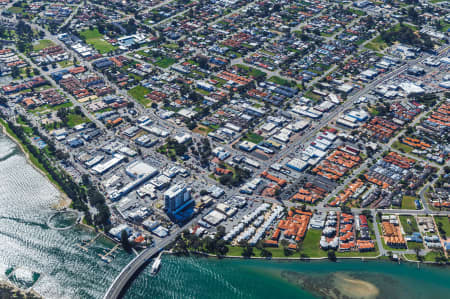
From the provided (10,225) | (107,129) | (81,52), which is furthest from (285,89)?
(10,225)

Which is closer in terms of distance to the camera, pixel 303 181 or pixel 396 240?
pixel 396 240

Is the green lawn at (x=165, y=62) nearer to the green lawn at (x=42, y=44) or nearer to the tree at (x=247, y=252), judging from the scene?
the green lawn at (x=42, y=44)

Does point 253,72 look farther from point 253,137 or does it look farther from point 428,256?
point 428,256

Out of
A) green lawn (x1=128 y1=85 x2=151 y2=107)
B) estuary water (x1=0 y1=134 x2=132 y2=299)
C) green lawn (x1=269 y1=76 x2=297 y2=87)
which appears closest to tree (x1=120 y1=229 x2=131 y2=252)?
estuary water (x1=0 y1=134 x2=132 y2=299)

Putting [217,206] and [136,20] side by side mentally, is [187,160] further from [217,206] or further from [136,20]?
[136,20]

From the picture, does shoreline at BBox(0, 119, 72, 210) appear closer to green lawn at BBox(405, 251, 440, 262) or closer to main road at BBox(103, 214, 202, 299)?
main road at BBox(103, 214, 202, 299)

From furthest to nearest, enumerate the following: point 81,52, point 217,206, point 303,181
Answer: point 81,52
point 303,181
point 217,206

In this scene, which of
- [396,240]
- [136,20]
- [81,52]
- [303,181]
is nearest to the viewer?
[396,240]
